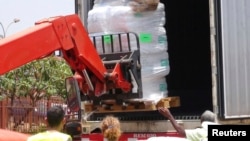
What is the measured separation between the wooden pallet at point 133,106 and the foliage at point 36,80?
12.6m

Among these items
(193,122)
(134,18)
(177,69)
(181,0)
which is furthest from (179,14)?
(193,122)

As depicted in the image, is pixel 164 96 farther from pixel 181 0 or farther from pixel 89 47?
pixel 181 0

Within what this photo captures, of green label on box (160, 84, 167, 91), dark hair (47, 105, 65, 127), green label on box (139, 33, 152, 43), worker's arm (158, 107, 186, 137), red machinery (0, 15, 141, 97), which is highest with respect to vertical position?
green label on box (139, 33, 152, 43)

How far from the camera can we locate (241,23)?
294 inches

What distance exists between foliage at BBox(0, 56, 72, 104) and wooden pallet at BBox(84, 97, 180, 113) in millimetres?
12635

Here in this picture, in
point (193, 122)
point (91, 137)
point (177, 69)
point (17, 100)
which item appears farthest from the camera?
point (17, 100)

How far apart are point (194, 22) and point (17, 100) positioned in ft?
42.3

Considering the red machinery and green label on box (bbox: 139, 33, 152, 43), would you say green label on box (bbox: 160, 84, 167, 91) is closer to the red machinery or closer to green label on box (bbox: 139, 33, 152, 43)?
the red machinery

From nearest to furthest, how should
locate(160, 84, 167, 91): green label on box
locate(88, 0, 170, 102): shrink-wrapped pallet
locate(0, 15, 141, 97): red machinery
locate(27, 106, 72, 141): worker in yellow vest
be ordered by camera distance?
locate(27, 106, 72, 141): worker in yellow vest < locate(0, 15, 141, 97): red machinery < locate(88, 0, 170, 102): shrink-wrapped pallet < locate(160, 84, 167, 91): green label on box

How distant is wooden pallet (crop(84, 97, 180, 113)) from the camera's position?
7730 mm

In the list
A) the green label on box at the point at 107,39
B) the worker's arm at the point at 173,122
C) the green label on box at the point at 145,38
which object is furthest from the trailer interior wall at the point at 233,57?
the worker's arm at the point at 173,122

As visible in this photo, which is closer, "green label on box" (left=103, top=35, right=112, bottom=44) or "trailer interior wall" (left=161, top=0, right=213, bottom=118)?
"green label on box" (left=103, top=35, right=112, bottom=44)

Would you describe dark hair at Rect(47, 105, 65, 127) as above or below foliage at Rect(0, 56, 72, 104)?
below

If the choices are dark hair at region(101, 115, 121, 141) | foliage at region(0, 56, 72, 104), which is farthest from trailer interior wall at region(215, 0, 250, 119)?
foliage at region(0, 56, 72, 104)
